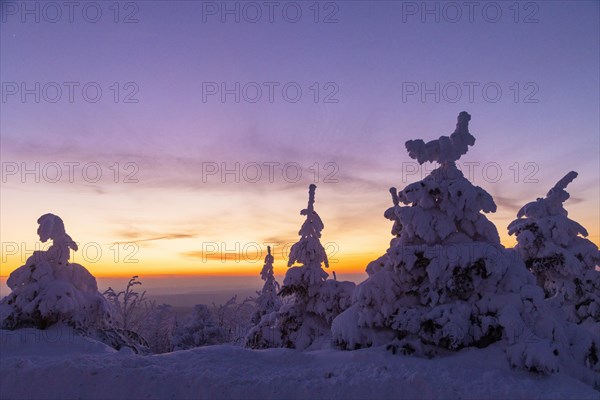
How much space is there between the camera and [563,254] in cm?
2102

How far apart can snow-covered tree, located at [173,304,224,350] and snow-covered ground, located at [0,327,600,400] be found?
909 inches

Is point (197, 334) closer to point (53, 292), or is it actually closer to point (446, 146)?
point (53, 292)

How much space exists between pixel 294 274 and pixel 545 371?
12.3m

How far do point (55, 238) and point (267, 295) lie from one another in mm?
21096

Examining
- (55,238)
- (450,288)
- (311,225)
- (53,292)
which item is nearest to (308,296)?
(311,225)

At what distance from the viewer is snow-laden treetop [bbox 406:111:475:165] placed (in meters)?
14.8

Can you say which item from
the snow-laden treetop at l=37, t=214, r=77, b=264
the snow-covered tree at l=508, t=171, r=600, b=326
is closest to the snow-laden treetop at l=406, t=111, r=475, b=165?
the snow-covered tree at l=508, t=171, r=600, b=326

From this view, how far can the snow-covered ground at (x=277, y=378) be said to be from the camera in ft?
35.9

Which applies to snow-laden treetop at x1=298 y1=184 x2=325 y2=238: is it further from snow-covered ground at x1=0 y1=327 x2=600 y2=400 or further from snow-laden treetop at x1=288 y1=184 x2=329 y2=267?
snow-covered ground at x1=0 y1=327 x2=600 y2=400

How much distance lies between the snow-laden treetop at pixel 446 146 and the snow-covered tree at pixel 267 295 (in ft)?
75.4

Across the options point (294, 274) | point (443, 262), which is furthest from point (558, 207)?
point (294, 274)

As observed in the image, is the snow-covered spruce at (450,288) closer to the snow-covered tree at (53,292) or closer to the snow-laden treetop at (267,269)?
the snow-covered tree at (53,292)

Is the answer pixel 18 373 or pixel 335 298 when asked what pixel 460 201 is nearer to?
pixel 335 298

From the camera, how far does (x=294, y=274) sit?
2166cm
